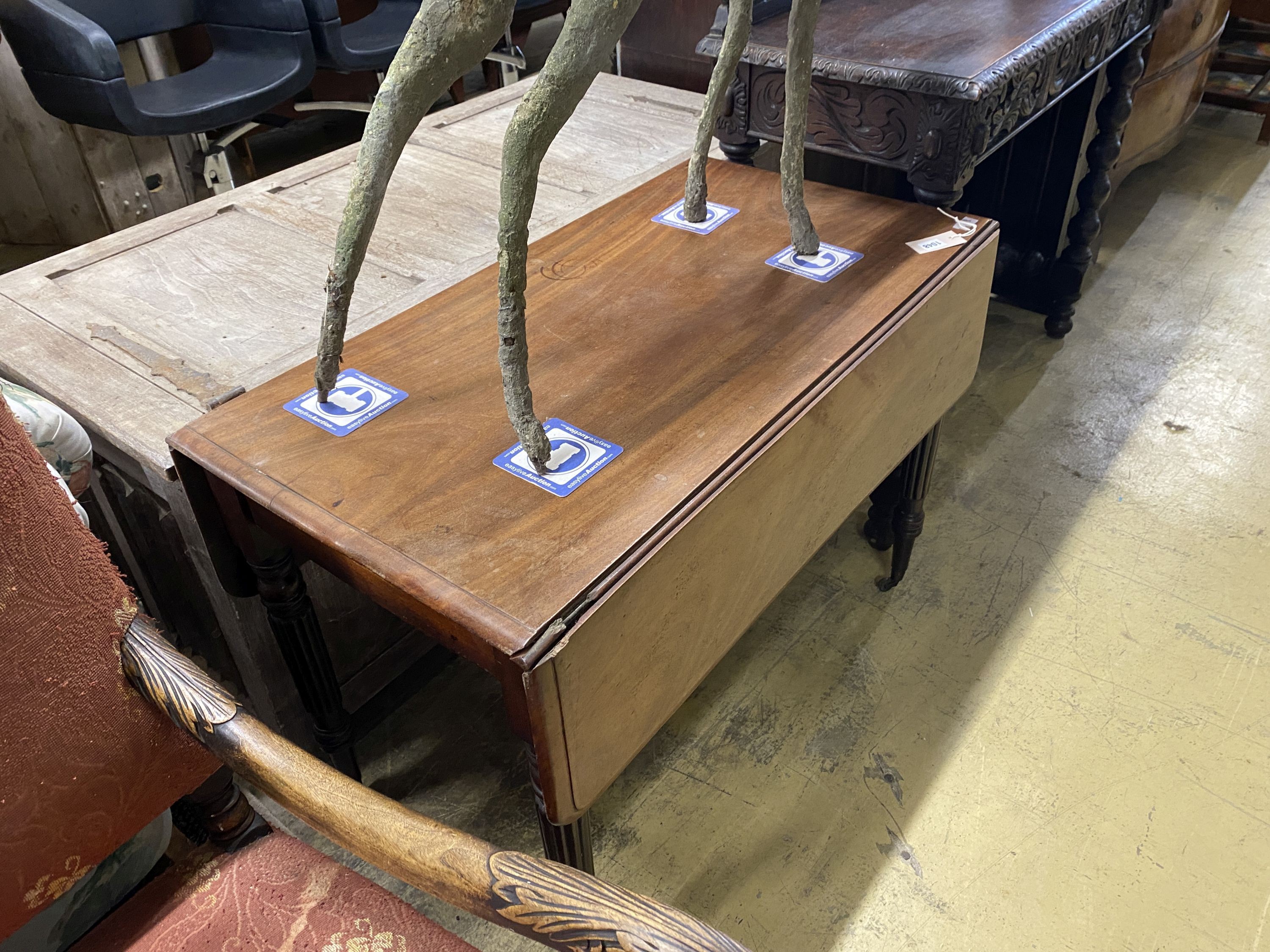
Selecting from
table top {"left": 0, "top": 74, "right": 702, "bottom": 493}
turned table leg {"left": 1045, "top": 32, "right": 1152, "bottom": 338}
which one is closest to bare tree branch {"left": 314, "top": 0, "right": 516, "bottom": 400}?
table top {"left": 0, "top": 74, "right": 702, "bottom": 493}

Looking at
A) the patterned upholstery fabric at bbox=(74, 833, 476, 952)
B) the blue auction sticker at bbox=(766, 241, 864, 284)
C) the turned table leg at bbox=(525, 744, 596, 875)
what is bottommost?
the turned table leg at bbox=(525, 744, 596, 875)

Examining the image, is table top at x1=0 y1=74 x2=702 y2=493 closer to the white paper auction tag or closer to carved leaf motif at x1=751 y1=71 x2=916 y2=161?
carved leaf motif at x1=751 y1=71 x2=916 y2=161

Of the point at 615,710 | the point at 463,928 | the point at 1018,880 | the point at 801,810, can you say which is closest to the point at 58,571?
the point at 615,710

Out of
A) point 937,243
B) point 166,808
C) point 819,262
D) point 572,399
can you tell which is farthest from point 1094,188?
point 166,808

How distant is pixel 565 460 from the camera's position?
100cm

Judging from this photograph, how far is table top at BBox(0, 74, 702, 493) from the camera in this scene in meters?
1.32

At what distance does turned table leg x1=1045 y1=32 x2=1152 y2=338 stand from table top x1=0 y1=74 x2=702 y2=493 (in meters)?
0.96

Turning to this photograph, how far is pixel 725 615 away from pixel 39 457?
2.21 feet

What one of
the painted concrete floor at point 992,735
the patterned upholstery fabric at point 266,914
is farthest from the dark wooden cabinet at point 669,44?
the patterned upholstery fabric at point 266,914

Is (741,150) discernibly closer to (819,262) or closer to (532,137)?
(819,262)

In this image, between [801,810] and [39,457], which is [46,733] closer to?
[39,457]

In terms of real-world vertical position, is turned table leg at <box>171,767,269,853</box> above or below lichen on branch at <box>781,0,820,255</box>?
below

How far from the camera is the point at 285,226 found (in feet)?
5.78

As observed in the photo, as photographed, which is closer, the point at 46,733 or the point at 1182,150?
the point at 46,733
